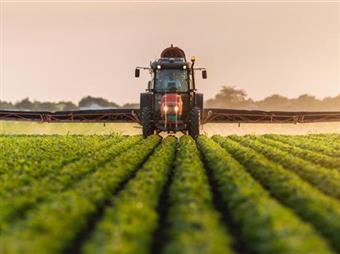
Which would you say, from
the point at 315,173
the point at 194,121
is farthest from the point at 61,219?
the point at 194,121

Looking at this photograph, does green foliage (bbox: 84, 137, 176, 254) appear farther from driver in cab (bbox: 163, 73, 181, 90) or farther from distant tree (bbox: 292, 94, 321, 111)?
distant tree (bbox: 292, 94, 321, 111)

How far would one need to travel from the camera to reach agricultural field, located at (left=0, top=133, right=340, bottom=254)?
7766 millimetres

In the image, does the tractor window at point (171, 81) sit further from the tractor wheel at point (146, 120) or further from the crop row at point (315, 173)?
the crop row at point (315, 173)

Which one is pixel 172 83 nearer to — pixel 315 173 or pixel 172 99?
pixel 172 99

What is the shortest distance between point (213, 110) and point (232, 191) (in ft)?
73.0

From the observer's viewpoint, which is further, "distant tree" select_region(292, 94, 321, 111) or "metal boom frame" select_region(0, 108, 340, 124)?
"distant tree" select_region(292, 94, 321, 111)

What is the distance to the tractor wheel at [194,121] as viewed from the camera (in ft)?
91.5

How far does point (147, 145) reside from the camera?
23.5 meters

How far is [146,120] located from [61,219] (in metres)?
19.9

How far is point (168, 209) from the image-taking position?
426 inches

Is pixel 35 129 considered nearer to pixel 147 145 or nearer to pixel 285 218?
pixel 147 145

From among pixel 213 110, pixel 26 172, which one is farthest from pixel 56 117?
pixel 26 172

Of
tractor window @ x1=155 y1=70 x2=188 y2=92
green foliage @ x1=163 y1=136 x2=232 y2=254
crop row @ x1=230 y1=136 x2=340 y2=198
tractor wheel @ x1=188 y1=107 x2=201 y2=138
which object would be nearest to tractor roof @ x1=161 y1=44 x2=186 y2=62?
tractor window @ x1=155 y1=70 x2=188 y2=92

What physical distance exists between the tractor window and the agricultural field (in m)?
11.6
